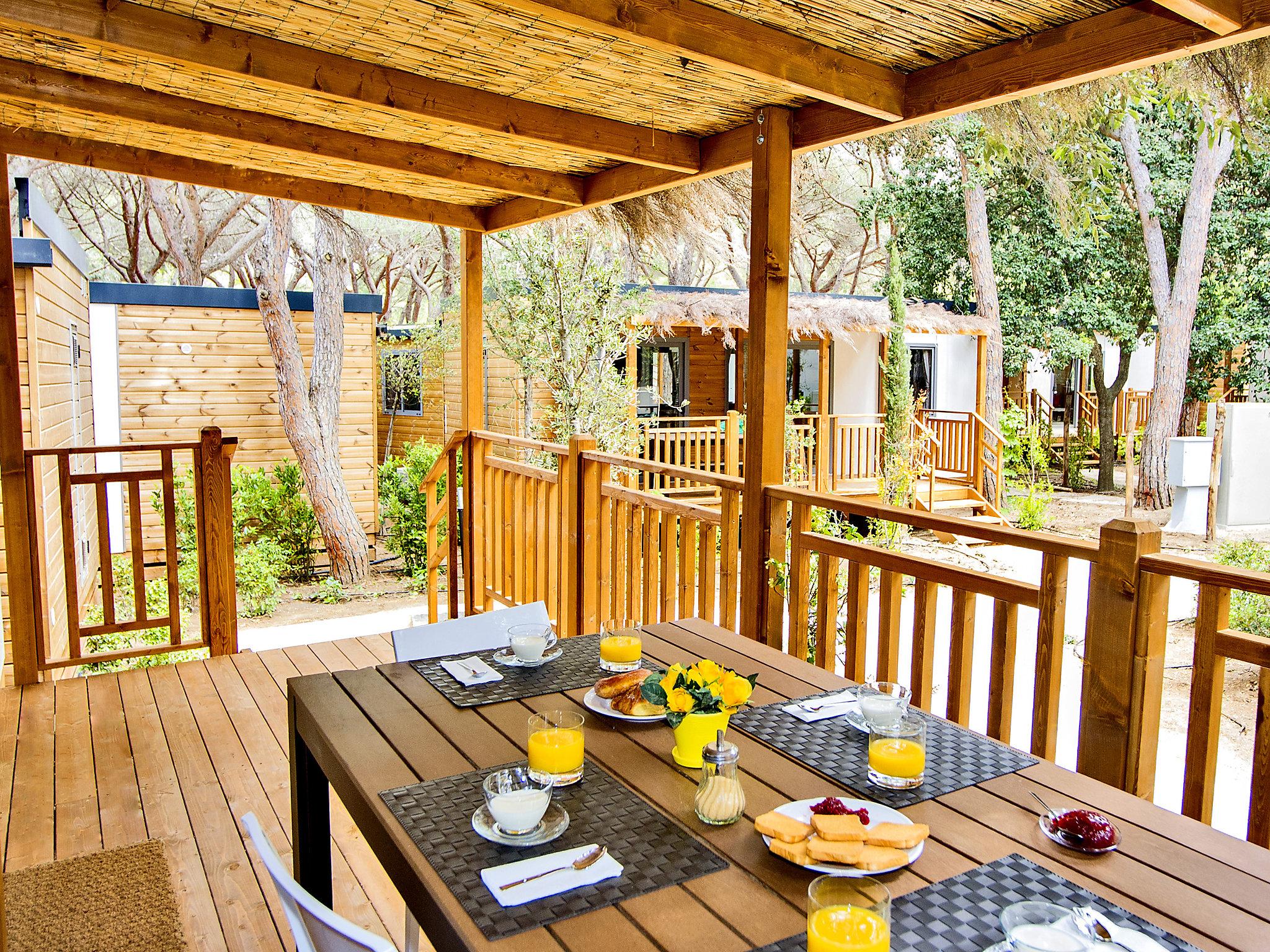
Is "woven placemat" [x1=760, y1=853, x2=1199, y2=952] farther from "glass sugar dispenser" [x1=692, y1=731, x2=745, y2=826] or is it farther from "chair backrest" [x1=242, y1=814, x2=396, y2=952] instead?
"chair backrest" [x1=242, y1=814, x2=396, y2=952]

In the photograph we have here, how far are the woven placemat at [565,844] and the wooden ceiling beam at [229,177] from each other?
3.79 meters

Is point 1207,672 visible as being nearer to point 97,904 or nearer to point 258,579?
point 97,904

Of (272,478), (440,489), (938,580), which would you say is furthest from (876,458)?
(938,580)

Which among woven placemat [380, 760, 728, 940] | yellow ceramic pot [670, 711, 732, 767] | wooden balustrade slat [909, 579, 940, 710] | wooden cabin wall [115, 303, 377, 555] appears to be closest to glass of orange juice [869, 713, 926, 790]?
yellow ceramic pot [670, 711, 732, 767]

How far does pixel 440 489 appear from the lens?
11008 millimetres

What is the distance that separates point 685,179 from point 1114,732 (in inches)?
112

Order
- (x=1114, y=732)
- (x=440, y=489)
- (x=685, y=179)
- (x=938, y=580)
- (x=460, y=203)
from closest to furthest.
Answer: (x=1114, y=732), (x=938, y=580), (x=685, y=179), (x=460, y=203), (x=440, y=489)

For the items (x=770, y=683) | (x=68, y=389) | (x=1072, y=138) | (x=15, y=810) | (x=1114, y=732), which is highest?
(x=1072, y=138)

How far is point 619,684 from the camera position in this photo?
198 cm

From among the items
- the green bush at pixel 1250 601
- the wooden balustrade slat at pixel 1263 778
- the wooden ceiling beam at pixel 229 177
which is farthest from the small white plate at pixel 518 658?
the green bush at pixel 1250 601

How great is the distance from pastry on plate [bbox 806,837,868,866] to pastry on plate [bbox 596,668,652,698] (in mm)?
650

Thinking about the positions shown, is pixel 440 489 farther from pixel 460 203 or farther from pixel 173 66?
pixel 173 66

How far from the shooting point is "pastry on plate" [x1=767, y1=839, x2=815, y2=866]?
1.32m

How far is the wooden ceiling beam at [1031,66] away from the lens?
2469 mm
